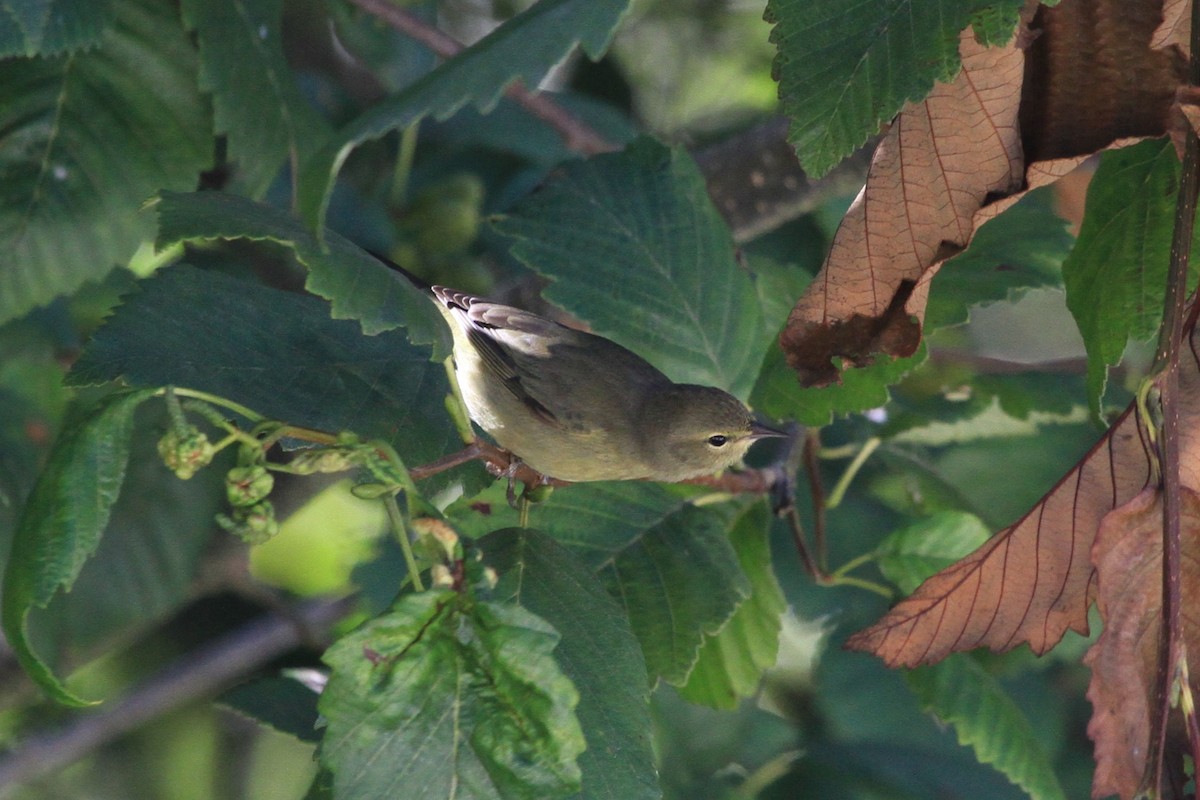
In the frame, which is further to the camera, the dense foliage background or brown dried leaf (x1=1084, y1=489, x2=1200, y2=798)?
brown dried leaf (x1=1084, y1=489, x2=1200, y2=798)

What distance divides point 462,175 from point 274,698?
6.34ft

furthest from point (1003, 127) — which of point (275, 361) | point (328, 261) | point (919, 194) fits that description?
point (275, 361)

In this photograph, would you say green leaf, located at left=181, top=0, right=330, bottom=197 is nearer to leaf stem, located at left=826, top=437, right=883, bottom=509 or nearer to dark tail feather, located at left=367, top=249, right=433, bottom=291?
dark tail feather, located at left=367, top=249, right=433, bottom=291

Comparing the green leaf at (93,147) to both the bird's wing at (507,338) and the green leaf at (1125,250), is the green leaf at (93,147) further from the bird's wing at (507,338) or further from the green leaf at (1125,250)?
the green leaf at (1125,250)

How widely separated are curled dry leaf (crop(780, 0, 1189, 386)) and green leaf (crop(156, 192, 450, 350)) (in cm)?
56

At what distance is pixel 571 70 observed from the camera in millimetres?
4766

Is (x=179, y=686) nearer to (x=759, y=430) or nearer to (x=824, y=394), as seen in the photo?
(x=759, y=430)

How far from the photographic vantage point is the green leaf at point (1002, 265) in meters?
2.32

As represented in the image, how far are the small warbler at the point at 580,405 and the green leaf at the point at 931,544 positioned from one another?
1.50 ft

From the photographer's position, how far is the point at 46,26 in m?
2.00

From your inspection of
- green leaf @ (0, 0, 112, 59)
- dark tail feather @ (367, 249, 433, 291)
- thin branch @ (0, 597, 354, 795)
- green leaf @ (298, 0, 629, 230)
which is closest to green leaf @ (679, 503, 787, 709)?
dark tail feather @ (367, 249, 433, 291)

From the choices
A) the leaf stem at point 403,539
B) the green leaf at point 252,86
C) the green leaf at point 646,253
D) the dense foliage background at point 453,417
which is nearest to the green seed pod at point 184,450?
the dense foliage background at point 453,417

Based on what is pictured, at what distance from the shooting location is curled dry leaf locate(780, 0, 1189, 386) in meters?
1.53

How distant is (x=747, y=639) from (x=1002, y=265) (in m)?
0.90
